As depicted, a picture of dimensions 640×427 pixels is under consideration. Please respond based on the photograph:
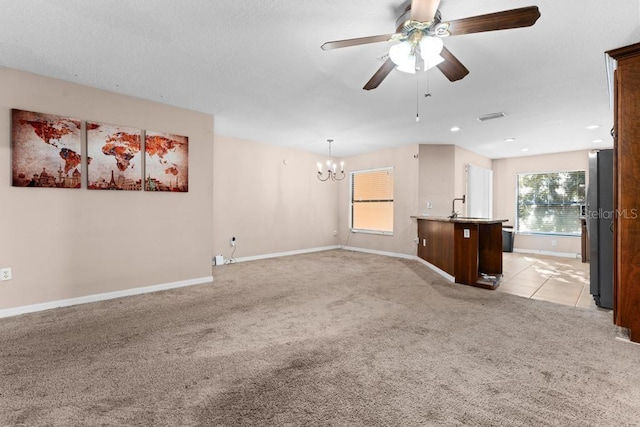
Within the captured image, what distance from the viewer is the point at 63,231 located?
10.5 ft

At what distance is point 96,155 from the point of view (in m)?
3.40

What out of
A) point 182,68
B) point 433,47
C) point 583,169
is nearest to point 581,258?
point 583,169

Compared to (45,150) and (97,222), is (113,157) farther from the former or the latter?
(97,222)

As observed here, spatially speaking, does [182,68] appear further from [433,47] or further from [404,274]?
[404,274]

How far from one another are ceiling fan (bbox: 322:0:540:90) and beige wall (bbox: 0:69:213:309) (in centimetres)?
298

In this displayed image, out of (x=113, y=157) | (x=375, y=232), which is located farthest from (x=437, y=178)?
(x=113, y=157)

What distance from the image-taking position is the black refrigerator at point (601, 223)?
3.10 meters

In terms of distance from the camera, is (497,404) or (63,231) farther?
(63,231)

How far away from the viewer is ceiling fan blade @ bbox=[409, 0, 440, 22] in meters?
1.62

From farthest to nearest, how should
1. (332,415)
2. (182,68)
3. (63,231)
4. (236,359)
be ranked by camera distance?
(63,231), (182,68), (236,359), (332,415)

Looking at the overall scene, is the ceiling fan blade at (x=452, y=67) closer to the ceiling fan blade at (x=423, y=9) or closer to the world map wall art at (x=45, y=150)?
the ceiling fan blade at (x=423, y=9)

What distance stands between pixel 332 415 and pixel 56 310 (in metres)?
3.27

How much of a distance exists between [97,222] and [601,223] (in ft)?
19.2

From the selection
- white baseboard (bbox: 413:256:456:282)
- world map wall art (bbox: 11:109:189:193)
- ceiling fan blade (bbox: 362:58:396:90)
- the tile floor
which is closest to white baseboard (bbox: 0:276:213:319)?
world map wall art (bbox: 11:109:189:193)
